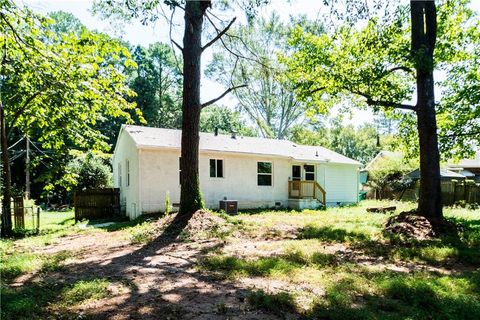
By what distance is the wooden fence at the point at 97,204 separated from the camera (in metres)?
15.7

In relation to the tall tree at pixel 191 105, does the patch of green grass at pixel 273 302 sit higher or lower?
lower

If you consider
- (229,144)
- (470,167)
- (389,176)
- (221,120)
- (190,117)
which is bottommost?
(389,176)

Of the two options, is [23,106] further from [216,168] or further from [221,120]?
[221,120]

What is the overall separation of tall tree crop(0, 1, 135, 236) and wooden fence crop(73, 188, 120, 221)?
4335 millimetres

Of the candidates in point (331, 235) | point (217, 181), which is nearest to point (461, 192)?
point (217, 181)

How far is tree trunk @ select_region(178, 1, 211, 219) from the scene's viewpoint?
1052 cm

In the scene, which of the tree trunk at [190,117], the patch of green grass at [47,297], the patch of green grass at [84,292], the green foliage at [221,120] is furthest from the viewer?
the green foliage at [221,120]

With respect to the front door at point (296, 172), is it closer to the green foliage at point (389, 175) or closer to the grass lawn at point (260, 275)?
the green foliage at point (389, 175)

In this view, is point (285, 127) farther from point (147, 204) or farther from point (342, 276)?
Answer: point (342, 276)

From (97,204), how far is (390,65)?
1395 centimetres

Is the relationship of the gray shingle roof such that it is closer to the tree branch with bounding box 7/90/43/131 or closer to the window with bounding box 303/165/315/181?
the window with bounding box 303/165/315/181

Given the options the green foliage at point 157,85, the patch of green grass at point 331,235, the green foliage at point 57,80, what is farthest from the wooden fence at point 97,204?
the green foliage at point 157,85

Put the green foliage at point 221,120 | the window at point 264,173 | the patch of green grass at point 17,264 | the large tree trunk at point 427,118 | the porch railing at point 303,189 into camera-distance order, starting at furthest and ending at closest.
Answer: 1. the green foliage at point 221,120
2. the porch railing at point 303,189
3. the window at point 264,173
4. the large tree trunk at point 427,118
5. the patch of green grass at point 17,264

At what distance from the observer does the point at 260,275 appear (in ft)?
18.6
